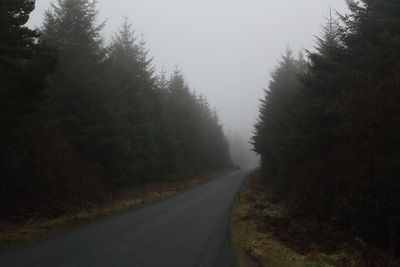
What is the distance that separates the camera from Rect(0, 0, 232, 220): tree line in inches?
547

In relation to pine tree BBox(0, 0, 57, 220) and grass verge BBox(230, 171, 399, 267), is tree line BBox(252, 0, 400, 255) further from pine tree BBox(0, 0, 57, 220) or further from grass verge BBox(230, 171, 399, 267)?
pine tree BBox(0, 0, 57, 220)

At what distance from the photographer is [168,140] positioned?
129 feet

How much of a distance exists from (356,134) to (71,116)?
51.9 feet

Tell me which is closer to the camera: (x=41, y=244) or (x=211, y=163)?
(x=41, y=244)

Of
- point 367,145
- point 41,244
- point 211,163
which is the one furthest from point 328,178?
point 211,163

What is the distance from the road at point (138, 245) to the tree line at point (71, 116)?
3.58 metres

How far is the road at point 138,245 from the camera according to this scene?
28.4ft

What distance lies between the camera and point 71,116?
21.1 meters

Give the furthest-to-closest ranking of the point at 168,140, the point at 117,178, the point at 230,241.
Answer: the point at 168,140 → the point at 117,178 → the point at 230,241

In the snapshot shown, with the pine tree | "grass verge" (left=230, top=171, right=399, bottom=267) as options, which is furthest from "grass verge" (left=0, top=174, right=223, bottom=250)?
"grass verge" (left=230, top=171, right=399, bottom=267)

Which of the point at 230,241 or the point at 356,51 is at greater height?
the point at 356,51

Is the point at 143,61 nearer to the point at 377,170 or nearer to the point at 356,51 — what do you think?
the point at 356,51

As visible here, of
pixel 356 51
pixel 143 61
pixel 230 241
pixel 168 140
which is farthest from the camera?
pixel 168 140

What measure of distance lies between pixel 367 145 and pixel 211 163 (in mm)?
53426
